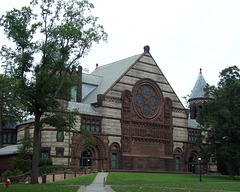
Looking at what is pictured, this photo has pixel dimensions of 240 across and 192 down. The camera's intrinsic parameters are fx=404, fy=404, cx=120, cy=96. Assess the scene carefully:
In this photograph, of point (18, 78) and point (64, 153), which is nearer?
point (18, 78)

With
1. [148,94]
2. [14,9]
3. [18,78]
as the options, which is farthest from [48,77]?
[148,94]

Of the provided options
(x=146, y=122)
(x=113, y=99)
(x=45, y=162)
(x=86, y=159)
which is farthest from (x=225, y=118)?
(x=45, y=162)

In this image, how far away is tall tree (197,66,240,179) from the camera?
49.3m

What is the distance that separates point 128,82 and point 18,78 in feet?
78.9

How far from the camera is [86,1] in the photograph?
121 feet

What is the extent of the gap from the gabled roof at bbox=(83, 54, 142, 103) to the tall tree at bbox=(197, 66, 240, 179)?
13.2 meters

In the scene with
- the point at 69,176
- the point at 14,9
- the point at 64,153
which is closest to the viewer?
the point at 14,9

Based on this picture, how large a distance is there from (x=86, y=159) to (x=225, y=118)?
60.7 feet

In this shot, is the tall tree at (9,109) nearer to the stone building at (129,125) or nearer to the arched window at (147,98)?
the stone building at (129,125)

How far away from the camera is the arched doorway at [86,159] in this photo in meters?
52.0

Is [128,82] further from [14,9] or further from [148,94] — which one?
[14,9]

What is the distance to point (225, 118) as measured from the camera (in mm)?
50562

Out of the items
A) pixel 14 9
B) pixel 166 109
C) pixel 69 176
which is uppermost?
pixel 14 9

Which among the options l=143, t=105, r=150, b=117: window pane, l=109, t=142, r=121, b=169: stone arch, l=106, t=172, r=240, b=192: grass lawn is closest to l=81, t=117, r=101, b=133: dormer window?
l=109, t=142, r=121, b=169: stone arch
